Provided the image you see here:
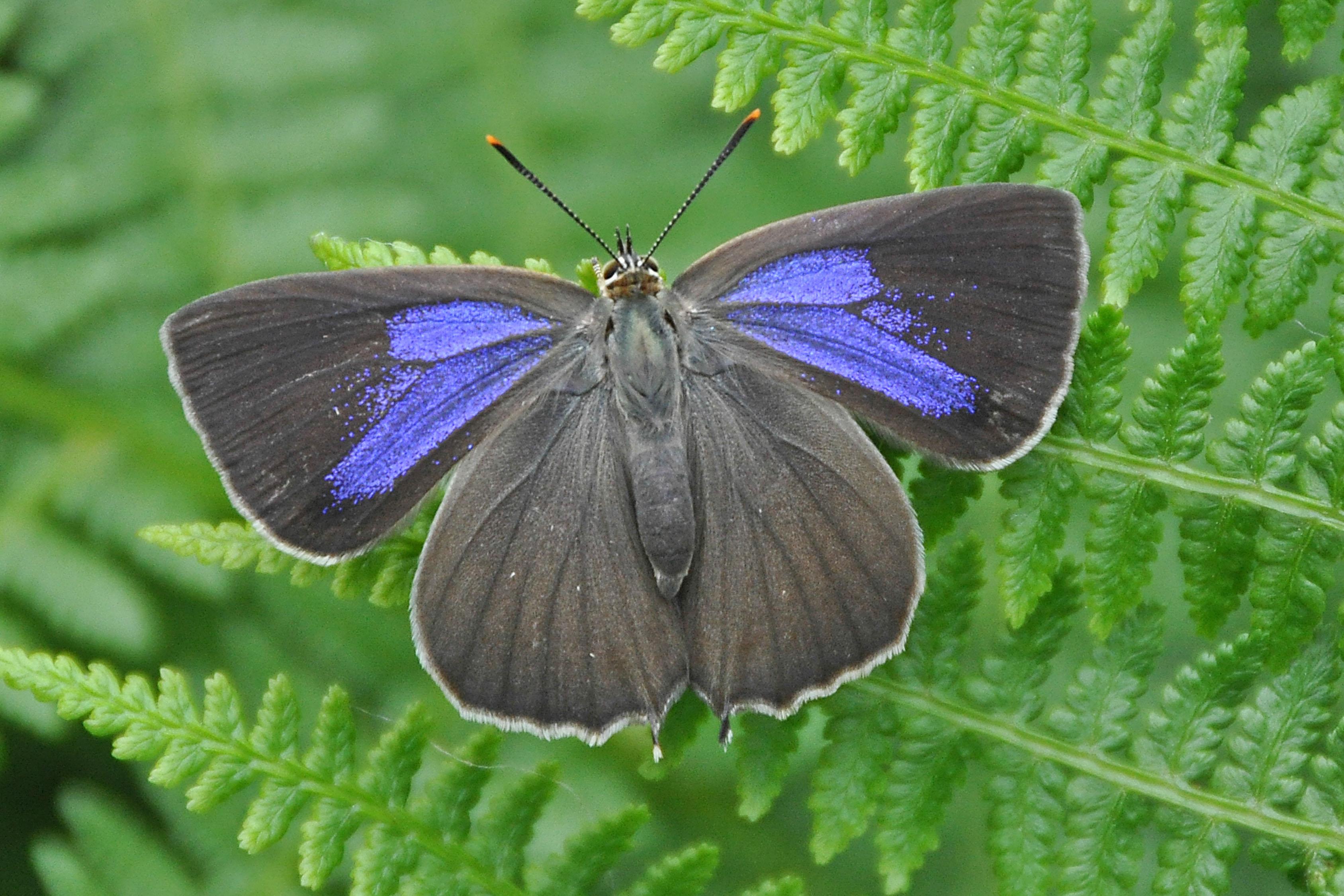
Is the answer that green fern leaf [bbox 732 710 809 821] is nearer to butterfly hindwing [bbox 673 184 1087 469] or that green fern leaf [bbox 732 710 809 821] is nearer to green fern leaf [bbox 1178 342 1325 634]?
butterfly hindwing [bbox 673 184 1087 469]

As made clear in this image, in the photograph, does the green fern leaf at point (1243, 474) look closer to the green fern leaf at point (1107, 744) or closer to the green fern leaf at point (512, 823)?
the green fern leaf at point (1107, 744)

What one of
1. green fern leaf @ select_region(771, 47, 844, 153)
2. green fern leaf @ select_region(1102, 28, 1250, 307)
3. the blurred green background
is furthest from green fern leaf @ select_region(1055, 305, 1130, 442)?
the blurred green background

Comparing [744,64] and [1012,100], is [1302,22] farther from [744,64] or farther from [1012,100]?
[744,64]

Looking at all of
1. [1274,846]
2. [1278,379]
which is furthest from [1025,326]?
[1274,846]

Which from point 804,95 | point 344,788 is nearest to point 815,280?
point 804,95

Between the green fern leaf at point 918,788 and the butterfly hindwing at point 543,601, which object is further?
the green fern leaf at point 918,788

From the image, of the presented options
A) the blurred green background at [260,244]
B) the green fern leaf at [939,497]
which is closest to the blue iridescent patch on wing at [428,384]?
the green fern leaf at [939,497]

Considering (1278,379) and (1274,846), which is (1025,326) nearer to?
(1278,379)
